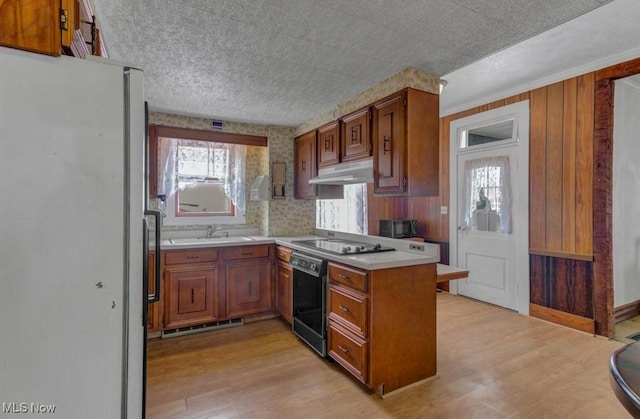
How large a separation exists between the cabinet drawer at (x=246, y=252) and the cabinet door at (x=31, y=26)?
101 inches

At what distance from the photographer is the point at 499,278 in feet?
12.5

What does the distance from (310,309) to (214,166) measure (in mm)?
2187

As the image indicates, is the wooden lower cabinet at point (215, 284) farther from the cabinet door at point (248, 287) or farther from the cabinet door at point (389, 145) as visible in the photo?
the cabinet door at point (389, 145)

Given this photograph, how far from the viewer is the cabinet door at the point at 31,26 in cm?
88

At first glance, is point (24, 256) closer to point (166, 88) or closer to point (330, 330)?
point (330, 330)

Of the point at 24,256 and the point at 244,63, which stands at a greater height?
the point at 244,63

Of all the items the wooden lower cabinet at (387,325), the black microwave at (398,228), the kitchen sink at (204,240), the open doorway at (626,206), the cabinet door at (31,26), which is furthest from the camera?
the black microwave at (398,228)

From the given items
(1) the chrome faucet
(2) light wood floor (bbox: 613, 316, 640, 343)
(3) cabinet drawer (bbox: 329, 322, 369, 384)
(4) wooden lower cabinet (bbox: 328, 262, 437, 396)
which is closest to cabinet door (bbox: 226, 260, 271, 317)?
(1) the chrome faucet

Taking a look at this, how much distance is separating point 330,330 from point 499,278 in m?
2.53

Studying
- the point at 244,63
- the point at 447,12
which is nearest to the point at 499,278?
the point at 447,12

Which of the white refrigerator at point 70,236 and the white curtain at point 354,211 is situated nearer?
the white refrigerator at point 70,236

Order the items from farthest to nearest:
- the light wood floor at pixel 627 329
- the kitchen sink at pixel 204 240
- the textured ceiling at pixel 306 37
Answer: the kitchen sink at pixel 204 240 < the light wood floor at pixel 627 329 < the textured ceiling at pixel 306 37

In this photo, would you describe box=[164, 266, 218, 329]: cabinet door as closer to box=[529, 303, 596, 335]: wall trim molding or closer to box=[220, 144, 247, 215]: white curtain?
box=[220, 144, 247, 215]: white curtain

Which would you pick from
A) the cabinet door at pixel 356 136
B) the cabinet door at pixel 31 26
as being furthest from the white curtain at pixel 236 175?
the cabinet door at pixel 31 26
